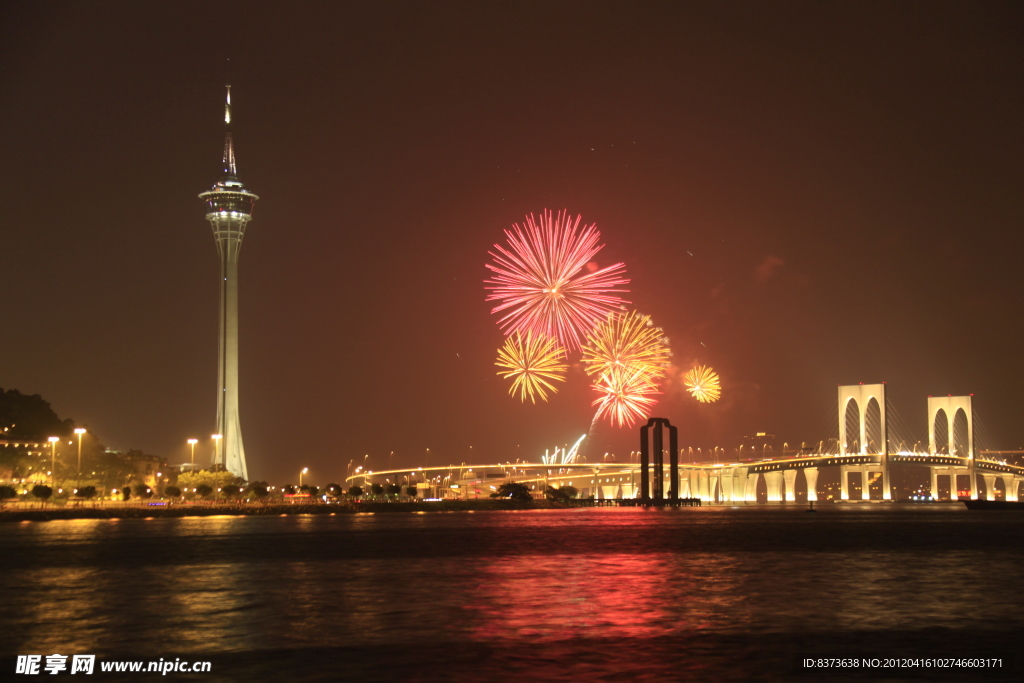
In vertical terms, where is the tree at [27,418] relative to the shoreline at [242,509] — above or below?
above

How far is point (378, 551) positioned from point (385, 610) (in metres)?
25.5

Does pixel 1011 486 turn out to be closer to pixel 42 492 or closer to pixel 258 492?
pixel 258 492

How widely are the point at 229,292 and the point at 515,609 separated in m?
134

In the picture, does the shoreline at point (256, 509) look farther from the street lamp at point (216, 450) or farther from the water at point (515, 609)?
the water at point (515, 609)

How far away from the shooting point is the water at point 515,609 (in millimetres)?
19000

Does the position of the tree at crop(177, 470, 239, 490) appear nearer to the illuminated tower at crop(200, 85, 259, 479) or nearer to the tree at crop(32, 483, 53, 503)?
the illuminated tower at crop(200, 85, 259, 479)

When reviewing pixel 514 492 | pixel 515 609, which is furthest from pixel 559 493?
pixel 515 609

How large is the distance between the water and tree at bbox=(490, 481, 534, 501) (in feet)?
324

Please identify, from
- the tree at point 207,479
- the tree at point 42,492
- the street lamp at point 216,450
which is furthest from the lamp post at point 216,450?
the tree at point 42,492

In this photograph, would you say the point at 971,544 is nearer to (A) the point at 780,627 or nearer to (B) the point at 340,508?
(A) the point at 780,627

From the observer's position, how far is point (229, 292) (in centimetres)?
15325

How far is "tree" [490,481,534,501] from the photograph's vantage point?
15050cm

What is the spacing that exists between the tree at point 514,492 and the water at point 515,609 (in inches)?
3886

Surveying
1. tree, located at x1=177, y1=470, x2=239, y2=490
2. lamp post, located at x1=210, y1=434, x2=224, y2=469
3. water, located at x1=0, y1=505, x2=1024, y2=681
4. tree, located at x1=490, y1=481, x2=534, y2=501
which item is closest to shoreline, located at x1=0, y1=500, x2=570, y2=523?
tree, located at x1=490, y1=481, x2=534, y2=501
